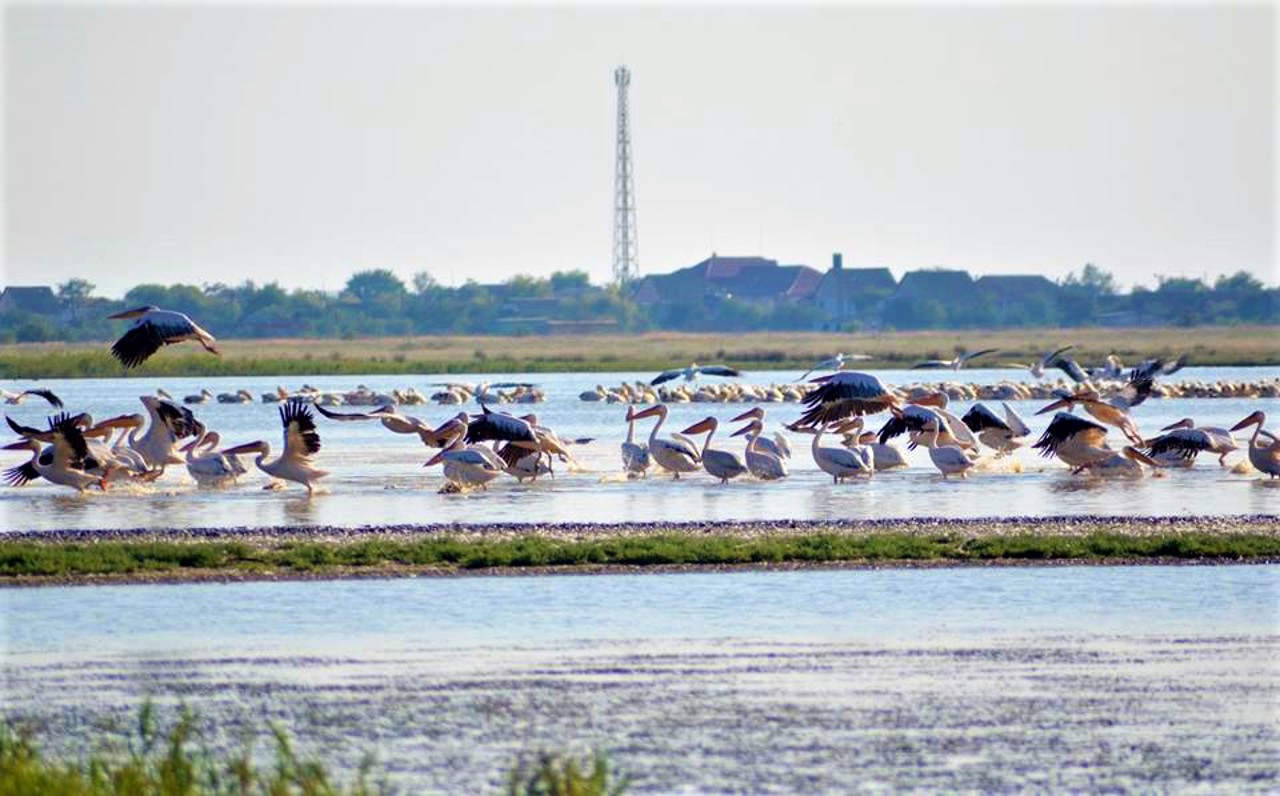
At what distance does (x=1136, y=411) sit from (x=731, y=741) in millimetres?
27094

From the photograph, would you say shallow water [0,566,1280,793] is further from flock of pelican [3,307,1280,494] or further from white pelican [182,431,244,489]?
white pelican [182,431,244,489]

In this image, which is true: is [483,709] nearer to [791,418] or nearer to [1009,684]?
[1009,684]

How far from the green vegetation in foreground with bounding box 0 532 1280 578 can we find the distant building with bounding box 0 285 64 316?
231 feet

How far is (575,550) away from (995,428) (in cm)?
867

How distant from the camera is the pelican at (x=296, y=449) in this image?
17.3m

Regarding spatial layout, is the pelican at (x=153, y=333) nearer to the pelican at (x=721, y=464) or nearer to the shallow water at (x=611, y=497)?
the shallow water at (x=611, y=497)

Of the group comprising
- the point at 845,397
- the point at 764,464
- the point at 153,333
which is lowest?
the point at 764,464

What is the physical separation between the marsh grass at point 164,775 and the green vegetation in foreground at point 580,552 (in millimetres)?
5094

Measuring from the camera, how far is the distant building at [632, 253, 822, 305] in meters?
99.8

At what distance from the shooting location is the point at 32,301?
82.7 metres

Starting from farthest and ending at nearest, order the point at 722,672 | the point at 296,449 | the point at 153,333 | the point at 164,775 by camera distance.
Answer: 1. the point at 296,449
2. the point at 153,333
3. the point at 722,672
4. the point at 164,775

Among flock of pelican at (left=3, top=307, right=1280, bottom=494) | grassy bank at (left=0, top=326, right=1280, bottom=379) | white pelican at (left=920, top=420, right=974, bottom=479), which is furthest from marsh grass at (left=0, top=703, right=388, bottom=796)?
grassy bank at (left=0, top=326, right=1280, bottom=379)

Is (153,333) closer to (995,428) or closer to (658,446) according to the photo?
(658,446)

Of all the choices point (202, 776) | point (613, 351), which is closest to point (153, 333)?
point (202, 776)
